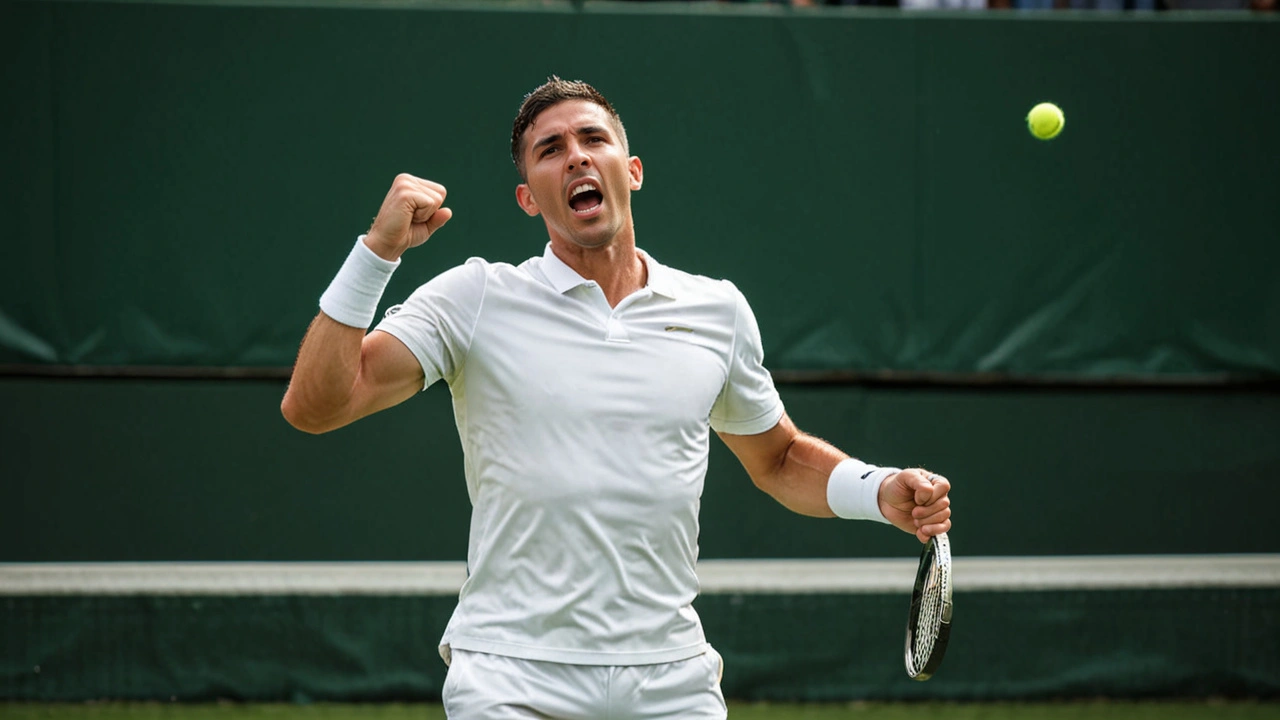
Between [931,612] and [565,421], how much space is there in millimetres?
793

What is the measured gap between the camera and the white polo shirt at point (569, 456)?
2504 millimetres

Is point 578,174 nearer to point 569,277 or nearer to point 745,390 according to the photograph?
point 569,277

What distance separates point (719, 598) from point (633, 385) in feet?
10.5

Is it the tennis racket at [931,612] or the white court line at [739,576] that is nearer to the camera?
the tennis racket at [931,612]

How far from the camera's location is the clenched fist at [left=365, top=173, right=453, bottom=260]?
2.36 metres

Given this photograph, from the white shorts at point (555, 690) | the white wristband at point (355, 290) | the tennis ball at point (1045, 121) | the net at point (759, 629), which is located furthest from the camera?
the net at point (759, 629)

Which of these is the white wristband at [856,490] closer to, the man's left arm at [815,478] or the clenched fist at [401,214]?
the man's left arm at [815,478]

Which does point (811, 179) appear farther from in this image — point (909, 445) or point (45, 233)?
point (45, 233)

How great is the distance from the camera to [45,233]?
5660 millimetres

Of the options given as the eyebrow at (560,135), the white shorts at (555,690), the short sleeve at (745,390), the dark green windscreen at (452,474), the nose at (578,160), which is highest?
the eyebrow at (560,135)

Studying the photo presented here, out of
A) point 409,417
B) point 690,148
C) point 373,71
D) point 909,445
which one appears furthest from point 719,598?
point 373,71

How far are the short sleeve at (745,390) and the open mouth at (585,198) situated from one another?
336mm

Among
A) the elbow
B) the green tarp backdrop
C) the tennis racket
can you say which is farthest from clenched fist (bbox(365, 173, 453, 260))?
the green tarp backdrop

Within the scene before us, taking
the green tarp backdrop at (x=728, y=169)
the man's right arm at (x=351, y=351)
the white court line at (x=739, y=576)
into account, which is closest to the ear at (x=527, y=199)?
the man's right arm at (x=351, y=351)
